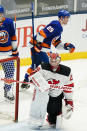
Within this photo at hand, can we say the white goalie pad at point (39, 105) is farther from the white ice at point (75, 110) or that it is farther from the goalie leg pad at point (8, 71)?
the goalie leg pad at point (8, 71)

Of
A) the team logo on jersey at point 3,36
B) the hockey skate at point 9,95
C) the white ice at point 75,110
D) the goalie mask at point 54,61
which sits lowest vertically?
the white ice at point 75,110

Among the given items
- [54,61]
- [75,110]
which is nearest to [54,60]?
[54,61]

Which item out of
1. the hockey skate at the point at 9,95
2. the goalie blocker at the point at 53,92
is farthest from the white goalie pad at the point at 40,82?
the hockey skate at the point at 9,95

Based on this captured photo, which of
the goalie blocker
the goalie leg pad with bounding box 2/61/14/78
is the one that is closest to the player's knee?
the goalie blocker

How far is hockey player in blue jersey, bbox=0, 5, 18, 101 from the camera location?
4617mm

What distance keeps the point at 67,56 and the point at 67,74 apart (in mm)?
3321

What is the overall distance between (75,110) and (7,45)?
1.04 m

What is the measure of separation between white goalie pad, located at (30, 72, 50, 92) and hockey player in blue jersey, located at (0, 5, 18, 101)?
52 centimetres

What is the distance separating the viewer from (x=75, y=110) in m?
4.91

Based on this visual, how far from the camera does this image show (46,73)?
4.03 metres

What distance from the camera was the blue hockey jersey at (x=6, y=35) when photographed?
486cm

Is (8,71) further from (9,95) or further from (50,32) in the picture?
(50,32)

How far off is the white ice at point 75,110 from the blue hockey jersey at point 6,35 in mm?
642

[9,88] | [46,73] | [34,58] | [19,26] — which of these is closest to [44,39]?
[34,58]
